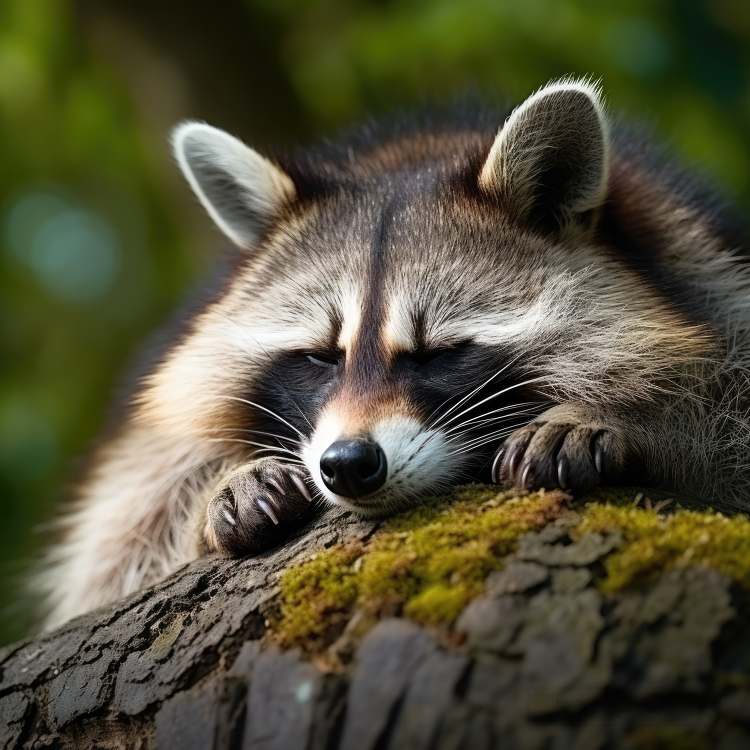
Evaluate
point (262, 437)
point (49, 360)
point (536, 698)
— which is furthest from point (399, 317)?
point (49, 360)

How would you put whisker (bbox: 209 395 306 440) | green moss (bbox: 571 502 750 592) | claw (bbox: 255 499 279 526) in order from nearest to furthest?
green moss (bbox: 571 502 750 592)
claw (bbox: 255 499 279 526)
whisker (bbox: 209 395 306 440)

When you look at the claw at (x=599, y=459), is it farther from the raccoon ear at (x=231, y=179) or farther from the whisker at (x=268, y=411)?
the raccoon ear at (x=231, y=179)

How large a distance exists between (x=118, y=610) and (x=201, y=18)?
18.5 ft

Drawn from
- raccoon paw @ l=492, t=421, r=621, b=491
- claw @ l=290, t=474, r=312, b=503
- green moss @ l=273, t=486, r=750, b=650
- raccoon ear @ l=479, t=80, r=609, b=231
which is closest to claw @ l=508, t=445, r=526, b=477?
raccoon paw @ l=492, t=421, r=621, b=491

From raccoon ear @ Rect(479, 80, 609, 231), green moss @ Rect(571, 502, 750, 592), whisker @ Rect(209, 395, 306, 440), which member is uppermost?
raccoon ear @ Rect(479, 80, 609, 231)

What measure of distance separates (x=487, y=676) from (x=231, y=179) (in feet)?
9.05

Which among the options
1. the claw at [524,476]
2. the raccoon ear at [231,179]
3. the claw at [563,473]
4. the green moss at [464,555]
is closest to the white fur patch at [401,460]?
the green moss at [464,555]

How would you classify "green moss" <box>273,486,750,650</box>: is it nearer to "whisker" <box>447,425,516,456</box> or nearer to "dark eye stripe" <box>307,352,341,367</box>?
"whisker" <box>447,425,516,456</box>

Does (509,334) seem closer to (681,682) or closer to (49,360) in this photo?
(681,682)

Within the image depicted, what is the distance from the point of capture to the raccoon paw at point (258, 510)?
108 inches

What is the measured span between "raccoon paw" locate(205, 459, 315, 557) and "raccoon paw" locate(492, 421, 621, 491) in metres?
0.74

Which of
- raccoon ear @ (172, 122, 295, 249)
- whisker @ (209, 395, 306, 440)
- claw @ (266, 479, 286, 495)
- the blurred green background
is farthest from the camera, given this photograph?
the blurred green background

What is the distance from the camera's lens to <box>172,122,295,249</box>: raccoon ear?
3.68m

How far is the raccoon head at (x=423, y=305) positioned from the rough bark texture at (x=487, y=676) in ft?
1.56
